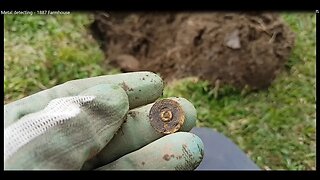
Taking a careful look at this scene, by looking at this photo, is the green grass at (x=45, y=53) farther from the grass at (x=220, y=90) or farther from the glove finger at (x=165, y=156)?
the glove finger at (x=165, y=156)

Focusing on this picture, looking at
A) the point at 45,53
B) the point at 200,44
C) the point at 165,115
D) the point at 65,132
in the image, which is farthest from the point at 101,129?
the point at 200,44

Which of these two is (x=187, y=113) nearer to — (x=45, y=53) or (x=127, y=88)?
(x=127, y=88)

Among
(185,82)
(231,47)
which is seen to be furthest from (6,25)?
(231,47)

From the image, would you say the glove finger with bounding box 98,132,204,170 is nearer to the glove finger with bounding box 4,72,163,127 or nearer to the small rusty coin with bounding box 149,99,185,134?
the small rusty coin with bounding box 149,99,185,134

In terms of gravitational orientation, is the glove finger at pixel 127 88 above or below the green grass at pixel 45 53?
above

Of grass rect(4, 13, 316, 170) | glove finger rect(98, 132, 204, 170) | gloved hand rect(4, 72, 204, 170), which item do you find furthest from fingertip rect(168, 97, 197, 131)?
grass rect(4, 13, 316, 170)

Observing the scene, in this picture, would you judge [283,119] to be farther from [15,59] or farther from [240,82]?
[15,59]

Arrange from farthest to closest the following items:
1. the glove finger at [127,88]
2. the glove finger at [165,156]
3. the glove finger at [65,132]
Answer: the glove finger at [127,88]
the glove finger at [165,156]
the glove finger at [65,132]

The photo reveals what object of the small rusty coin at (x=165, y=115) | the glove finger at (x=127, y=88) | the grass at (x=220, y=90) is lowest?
the grass at (x=220, y=90)

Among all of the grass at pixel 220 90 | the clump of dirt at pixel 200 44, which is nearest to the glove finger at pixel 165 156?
the grass at pixel 220 90

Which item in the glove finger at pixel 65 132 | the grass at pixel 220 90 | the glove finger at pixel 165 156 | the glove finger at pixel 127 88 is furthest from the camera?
the grass at pixel 220 90
